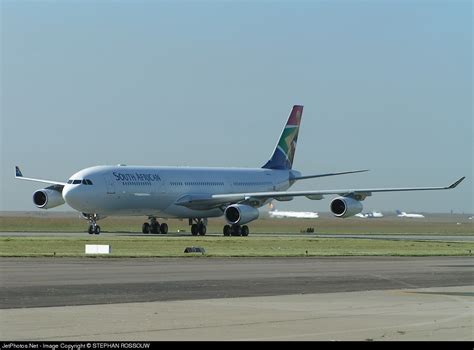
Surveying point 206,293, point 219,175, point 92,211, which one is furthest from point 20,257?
point 219,175

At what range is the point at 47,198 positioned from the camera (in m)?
66.2

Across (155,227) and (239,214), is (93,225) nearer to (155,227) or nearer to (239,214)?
(155,227)

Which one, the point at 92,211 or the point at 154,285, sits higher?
the point at 92,211

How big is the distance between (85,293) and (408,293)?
254 inches

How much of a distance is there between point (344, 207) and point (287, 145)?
15.2 m

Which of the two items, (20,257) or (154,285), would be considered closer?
(154,285)

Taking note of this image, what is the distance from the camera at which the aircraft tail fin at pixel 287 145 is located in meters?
75.7

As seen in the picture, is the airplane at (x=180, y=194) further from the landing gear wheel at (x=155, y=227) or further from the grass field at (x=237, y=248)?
the grass field at (x=237, y=248)

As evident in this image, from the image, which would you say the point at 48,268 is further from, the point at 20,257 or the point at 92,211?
the point at 92,211

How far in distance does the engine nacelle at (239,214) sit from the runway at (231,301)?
104 ft

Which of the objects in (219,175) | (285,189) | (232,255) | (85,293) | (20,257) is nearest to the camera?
(85,293)

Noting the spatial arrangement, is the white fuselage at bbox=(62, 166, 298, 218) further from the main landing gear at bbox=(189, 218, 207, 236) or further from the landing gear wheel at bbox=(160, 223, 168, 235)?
the landing gear wheel at bbox=(160, 223, 168, 235)

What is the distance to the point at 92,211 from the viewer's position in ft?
200

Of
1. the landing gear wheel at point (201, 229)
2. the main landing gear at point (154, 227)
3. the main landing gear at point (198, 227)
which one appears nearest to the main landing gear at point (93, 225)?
the main landing gear at point (154, 227)
